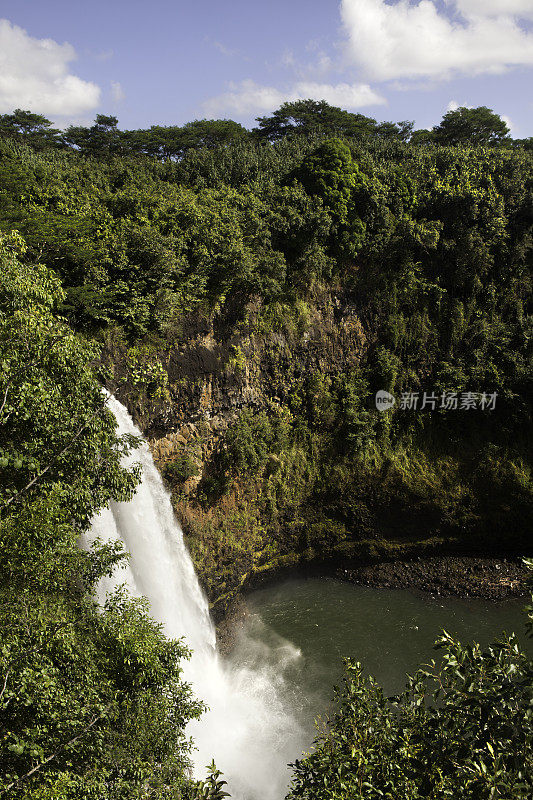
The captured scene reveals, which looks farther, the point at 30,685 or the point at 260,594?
the point at 260,594

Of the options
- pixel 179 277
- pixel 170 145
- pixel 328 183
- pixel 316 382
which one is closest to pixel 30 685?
pixel 179 277

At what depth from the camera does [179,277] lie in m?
15.7

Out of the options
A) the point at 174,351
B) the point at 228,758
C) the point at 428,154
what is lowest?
the point at 228,758

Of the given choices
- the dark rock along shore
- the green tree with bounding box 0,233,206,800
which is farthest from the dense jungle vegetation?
the dark rock along shore

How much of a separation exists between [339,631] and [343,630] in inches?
5.7

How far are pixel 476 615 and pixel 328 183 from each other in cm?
1718

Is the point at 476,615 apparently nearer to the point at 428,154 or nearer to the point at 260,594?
the point at 260,594

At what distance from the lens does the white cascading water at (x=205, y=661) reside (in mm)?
11609

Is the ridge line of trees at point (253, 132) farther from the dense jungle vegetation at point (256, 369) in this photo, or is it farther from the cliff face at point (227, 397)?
the cliff face at point (227, 397)

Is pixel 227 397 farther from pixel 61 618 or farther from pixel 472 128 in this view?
pixel 472 128

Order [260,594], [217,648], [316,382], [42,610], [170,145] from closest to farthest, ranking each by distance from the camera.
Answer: [42,610]
[217,648]
[260,594]
[316,382]
[170,145]

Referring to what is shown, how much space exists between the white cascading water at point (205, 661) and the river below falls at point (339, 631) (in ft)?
0.73

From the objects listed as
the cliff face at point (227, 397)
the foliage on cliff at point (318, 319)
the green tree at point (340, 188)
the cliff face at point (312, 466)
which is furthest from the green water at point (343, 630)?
the green tree at point (340, 188)

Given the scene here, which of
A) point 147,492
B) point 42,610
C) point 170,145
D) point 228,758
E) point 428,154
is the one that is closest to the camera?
point 42,610
